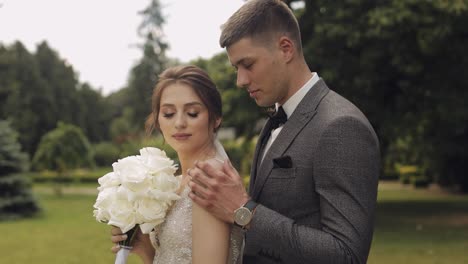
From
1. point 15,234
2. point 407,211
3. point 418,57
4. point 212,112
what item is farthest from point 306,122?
point 407,211

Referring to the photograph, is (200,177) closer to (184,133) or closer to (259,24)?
(184,133)

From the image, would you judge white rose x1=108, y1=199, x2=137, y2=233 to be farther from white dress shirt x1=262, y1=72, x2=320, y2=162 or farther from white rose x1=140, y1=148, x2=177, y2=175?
white dress shirt x1=262, y1=72, x2=320, y2=162

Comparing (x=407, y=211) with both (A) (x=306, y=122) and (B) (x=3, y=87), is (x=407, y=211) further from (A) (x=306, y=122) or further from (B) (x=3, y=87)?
(B) (x=3, y=87)

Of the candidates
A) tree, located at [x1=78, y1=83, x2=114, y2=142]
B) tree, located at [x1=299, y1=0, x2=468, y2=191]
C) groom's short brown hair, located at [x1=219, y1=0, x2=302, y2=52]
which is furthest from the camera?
tree, located at [x1=78, y1=83, x2=114, y2=142]

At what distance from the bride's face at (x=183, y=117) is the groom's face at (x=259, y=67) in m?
0.38

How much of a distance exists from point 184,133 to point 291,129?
1.94 feet

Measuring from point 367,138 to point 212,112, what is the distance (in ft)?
2.97

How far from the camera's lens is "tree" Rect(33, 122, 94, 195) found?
111ft

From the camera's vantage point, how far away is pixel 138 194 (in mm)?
2818

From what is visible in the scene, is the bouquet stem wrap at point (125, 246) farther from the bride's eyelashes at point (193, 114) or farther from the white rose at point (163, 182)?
the bride's eyelashes at point (193, 114)

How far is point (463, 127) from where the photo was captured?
23.2 metres

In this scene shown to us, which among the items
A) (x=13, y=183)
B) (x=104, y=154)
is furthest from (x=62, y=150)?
(x=104, y=154)

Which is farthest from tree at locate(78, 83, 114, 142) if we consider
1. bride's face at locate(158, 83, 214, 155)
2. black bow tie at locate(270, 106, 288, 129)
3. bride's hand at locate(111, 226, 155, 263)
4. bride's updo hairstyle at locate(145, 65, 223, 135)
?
black bow tie at locate(270, 106, 288, 129)

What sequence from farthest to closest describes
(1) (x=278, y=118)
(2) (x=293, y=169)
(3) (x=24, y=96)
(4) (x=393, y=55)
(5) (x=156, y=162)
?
(3) (x=24, y=96)
(4) (x=393, y=55)
(5) (x=156, y=162)
(1) (x=278, y=118)
(2) (x=293, y=169)
